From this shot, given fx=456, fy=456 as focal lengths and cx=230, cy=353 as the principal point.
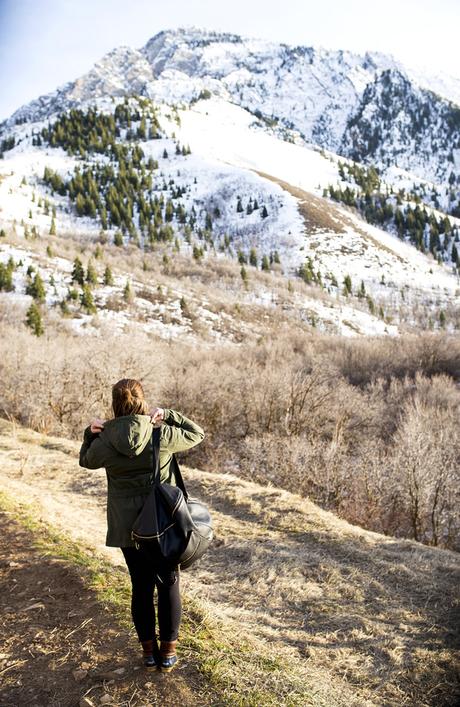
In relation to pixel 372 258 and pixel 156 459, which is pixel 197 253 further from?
pixel 156 459

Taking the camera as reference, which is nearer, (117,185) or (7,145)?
(117,185)

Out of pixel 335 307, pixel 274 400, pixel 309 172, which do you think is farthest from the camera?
pixel 309 172

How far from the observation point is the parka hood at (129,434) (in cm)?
350

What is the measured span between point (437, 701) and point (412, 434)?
1765 centimetres

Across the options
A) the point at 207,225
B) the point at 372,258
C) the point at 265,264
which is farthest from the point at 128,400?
the point at 207,225

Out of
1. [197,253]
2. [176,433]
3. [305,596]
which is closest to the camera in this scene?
[176,433]

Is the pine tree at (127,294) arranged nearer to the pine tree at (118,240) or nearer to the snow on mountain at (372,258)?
the pine tree at (118,240)

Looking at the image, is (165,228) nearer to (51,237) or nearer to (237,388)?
(51,237)

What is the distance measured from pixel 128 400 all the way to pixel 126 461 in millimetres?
482

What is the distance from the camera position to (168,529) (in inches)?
132

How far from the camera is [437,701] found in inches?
185

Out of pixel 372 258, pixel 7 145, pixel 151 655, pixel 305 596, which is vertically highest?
pixel 7 145

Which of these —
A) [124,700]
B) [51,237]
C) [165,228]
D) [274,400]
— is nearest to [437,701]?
[124,700]

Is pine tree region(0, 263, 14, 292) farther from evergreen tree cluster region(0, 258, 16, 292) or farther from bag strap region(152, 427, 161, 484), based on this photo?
bag strap region(152, 427, 161, 484)
